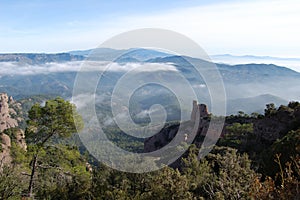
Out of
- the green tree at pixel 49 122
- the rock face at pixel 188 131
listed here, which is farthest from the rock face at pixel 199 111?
the green tree at pixel 49 122

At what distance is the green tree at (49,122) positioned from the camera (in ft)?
48.5

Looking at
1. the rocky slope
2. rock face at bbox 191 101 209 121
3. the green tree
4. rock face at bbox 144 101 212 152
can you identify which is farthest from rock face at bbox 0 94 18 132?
the green tree

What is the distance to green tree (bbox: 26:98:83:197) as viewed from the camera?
1478 cm

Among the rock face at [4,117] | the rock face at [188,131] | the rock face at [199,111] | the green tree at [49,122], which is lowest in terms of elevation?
the rock face at [4,117]

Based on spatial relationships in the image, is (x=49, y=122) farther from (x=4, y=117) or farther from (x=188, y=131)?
(x=4, y=117)

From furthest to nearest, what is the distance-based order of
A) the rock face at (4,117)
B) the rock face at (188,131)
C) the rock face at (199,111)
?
the rock face at (4,117) → the rock face at (199,111) → the rock face at (188,131)

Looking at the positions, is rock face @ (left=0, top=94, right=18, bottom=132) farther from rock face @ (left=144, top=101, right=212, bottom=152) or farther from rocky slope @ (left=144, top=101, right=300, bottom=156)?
rocky slope @ (left=144, top=101, right=300, bottom=156)

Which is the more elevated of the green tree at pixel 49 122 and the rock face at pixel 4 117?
the green tree at pixel 49 122

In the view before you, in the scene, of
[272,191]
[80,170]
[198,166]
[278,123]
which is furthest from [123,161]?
[278,123]

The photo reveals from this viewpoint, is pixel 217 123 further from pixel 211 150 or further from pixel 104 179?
pixel 104 179

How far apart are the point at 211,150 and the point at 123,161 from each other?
2093cm

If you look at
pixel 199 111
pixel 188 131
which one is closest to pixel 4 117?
pixel 188 131

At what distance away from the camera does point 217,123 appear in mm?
59156

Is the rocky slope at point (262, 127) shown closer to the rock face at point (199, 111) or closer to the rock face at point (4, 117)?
the rock face at point (199, 111)
